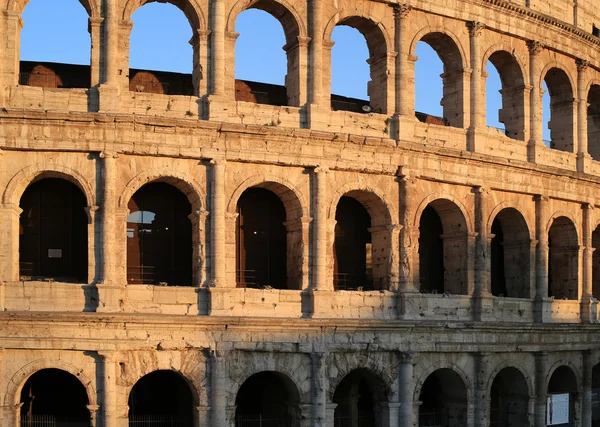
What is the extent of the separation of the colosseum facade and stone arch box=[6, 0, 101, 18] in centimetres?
5

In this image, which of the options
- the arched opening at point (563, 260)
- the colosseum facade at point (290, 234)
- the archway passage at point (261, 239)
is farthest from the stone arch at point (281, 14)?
the arched opening at point (563, 260)

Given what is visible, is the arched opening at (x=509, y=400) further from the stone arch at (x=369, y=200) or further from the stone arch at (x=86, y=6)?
the stone arch at (x=86, y=6)

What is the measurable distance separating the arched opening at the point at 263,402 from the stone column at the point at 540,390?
24.8ft

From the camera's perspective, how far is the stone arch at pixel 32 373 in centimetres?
2270

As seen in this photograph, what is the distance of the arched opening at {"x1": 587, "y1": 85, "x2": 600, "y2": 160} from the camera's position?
112 ft

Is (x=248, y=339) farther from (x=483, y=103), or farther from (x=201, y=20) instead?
(x=483, y=103)

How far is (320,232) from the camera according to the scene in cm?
2516

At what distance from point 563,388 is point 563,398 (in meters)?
1.01

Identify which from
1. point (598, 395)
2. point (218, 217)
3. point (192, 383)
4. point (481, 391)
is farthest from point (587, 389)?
point (218, 217)

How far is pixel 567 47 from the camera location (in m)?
31.2

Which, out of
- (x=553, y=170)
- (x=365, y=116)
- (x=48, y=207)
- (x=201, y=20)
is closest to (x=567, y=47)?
(x=553, y=170)

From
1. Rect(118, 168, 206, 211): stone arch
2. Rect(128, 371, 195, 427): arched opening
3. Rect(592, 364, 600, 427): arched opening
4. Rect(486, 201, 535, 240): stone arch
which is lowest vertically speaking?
Rect(592, 364, 600, 427): arched opening

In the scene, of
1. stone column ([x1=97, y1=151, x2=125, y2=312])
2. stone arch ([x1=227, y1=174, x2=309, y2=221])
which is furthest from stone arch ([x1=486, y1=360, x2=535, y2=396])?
stone column ([x1=97, y1=151, x2=125, y2=312])

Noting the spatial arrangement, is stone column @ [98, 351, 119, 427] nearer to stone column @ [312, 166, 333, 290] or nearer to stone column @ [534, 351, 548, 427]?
stone column @ [312, 166, 333, 290]
